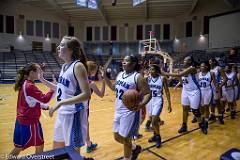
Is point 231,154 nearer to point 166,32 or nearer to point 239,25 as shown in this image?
point 239,25

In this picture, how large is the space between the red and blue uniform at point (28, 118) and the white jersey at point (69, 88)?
53 centimetres

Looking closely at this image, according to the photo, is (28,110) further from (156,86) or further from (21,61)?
(21,61)

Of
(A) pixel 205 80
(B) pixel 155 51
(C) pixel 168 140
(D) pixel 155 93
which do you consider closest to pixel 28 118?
(D) pixel 155 93

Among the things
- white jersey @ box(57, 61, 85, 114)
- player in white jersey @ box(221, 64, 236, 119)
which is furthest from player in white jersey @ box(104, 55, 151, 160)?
player in white jersey @ box(221, 64, 236, 119)

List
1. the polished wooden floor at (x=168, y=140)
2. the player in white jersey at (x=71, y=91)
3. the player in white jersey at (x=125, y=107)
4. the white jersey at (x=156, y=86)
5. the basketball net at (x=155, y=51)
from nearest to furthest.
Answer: the player in white jersey at (x=71, y=91)
the player in white jersey at (x=125, y=107)
the polished wooden floor at (x=168, y=140)
the white jersey at (x=156, y=86)
the basketball net at (x=155, y=51)

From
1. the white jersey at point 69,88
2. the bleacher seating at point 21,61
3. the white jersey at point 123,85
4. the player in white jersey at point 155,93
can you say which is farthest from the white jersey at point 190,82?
the bleacher seating at point 21,61

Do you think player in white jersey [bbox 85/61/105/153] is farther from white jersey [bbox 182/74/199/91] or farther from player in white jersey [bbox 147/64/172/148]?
white jersey [bbox 182/74/199/91]

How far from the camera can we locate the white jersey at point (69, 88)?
2.37 metres

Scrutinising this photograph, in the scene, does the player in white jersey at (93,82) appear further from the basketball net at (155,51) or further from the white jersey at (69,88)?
the basketball net at (155,51)

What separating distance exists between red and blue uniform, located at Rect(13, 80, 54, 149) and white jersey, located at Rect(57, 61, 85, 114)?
0.53 metres

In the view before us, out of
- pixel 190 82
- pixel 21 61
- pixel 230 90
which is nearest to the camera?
pixel 190 82

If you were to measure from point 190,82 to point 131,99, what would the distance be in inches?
112

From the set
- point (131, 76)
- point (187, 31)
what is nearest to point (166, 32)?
point (187, 31)

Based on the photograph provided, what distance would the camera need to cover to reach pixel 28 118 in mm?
2881
